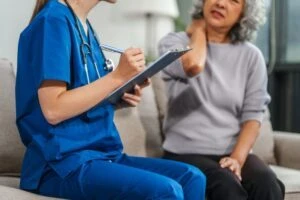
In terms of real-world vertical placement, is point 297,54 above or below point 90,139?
below

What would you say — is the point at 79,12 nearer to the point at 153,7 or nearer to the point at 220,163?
the point at 220,163

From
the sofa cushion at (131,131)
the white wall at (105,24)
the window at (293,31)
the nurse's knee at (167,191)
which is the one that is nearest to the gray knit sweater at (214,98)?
the sofa cushion at (131,131)

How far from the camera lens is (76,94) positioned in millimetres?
1208

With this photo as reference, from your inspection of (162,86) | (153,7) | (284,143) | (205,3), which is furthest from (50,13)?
(153,7)

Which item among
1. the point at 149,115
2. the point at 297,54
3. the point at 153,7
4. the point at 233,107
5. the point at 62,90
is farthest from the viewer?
the point at 297,54

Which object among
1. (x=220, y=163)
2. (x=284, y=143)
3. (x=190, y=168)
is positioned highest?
Result: (x=190, y=168)

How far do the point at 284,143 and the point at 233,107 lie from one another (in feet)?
1.49

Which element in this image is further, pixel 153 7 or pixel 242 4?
pixel 153 7

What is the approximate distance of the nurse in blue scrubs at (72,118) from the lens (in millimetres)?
1192

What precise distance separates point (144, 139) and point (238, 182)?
516mm

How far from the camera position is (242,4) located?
72.4 inches

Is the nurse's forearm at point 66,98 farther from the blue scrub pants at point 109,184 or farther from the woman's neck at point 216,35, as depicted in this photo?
the woman's neck at point 216,35

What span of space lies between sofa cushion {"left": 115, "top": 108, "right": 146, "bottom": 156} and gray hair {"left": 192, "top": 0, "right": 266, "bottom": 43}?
0.46 meters

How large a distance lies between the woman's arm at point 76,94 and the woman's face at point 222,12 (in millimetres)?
649
